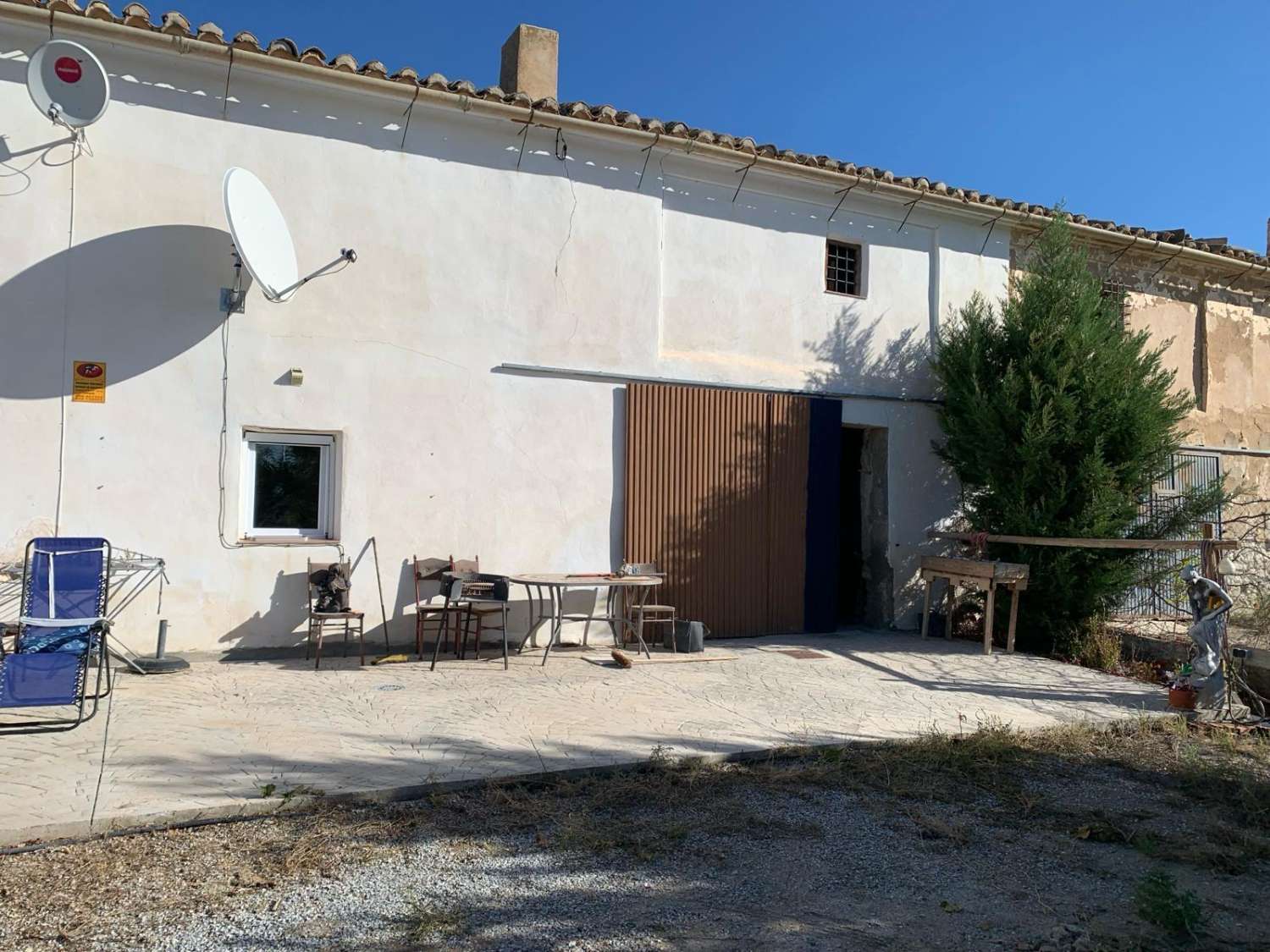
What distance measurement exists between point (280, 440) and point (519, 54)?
4.89 m

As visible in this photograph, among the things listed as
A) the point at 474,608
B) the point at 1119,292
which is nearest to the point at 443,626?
the point at 474,608

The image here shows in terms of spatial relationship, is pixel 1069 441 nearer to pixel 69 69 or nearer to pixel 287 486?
pixel 287 486

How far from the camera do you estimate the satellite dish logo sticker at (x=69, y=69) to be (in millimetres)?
6926

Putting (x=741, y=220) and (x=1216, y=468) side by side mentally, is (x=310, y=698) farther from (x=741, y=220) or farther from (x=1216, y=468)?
(x=1216, y=468)

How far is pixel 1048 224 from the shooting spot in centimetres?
1131

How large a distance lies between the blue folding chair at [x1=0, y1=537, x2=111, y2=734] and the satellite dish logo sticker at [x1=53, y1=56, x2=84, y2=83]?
11.5 feet

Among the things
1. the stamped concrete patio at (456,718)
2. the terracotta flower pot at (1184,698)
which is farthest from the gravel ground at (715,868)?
the terracotta flower pot at (1184,698)

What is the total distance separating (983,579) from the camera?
9.26m

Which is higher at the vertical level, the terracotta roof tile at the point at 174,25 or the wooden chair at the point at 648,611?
the terracotta roof tile at the point at 174,25

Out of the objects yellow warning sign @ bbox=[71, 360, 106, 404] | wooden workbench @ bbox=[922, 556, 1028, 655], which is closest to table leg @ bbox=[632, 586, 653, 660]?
wooden workbench @ bbox=[922, 556, 1028, 655]

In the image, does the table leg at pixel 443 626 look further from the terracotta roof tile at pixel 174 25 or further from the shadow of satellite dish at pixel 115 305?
the terracotta roof tile at pixel 174 25

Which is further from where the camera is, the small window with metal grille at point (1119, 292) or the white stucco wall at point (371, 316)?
the small window with metal grille at point (1119, 292)

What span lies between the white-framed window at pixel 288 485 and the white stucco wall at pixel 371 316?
0.64ft

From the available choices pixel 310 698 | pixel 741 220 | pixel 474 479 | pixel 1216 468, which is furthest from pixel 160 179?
pixel 1216 468
